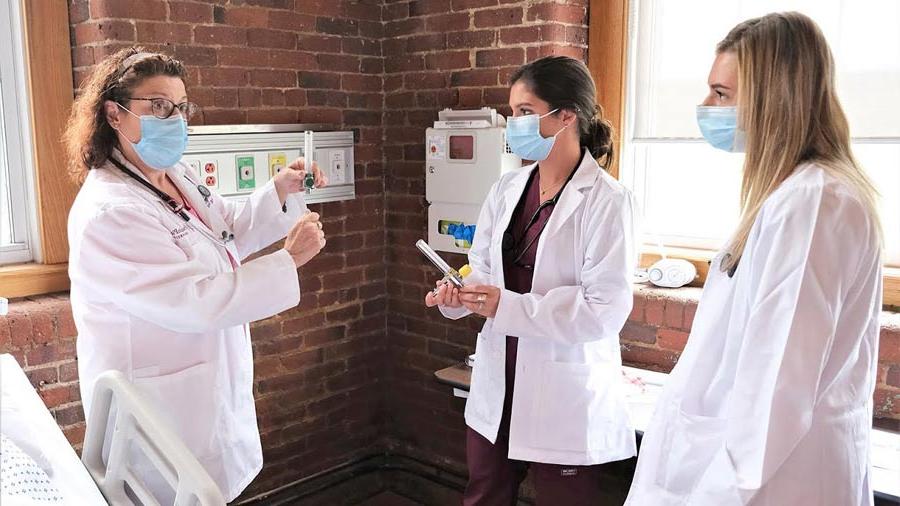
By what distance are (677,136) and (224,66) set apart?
1.54m

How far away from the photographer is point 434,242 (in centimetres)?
295

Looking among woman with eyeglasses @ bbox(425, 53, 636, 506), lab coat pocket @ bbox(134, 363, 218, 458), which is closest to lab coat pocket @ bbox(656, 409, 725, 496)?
woman with eyeglasses @ bbox(425, 53, 636, 506)

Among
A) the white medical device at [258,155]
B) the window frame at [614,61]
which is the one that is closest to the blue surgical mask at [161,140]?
the white medical device at [258,155]

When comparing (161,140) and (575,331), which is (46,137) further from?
(575,331)

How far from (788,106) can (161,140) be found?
4.51 ft

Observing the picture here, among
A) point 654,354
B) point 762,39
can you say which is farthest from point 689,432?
point 654,354

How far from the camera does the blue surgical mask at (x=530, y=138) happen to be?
6.59 feet

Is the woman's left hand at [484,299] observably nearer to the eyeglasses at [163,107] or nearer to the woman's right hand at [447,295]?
the woman's right hand at [447,295]

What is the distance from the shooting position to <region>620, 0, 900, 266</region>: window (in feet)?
7.20

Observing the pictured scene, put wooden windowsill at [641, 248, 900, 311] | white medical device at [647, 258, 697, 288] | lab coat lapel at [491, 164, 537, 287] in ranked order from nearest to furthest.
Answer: lab coat lapel at [491, 164, 537, 287]
wooden windowsill at [641, 248, 900, 311]
white medical device at [647, 258, 697, 288]

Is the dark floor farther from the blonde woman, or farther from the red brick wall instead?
the blonde woman

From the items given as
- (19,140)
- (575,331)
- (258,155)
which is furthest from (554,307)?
(19,140)

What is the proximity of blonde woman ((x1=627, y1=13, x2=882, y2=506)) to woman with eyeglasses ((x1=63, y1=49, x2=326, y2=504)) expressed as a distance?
0.98 meters

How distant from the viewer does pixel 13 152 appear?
2396mm
